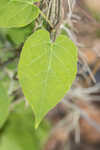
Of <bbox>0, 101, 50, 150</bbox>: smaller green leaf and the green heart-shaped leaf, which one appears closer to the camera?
the green heart-shaped leaf

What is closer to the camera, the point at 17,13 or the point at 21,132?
the point at 17,13

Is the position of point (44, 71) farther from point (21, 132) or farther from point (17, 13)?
point (21, 132)

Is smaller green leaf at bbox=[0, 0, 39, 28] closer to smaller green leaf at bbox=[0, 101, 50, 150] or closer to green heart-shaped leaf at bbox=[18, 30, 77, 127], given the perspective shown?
green heart-shaped leaf at bbox=[18, 30, 77, 127]

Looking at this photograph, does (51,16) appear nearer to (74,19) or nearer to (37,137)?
(74,19)

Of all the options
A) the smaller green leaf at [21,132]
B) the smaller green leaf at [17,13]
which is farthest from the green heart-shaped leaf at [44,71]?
the smaller green leaf at [21,132]

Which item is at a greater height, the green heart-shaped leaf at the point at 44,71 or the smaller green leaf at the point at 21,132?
the green heart-shaped leaf at the point at 44,71

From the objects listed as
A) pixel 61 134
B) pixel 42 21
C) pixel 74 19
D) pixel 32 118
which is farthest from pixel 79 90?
pixel 61 134

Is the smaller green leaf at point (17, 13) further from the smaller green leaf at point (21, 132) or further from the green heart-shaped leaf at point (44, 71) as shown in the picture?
the smaller green leaf at point (21, 132)

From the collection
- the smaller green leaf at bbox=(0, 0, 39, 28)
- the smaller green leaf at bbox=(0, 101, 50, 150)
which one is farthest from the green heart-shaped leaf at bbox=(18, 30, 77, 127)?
the smaller green leaf at bbox=(0, 101, 50, 150)

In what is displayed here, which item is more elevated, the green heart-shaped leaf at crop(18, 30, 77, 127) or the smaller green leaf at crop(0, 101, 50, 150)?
the green heart-shaped leaf at crop(18, 30, 77, 127)

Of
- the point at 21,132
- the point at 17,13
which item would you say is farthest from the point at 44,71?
the point at 21,132

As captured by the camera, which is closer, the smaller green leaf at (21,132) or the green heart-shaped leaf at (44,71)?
the green heart-shaped leaf at (44,71)
